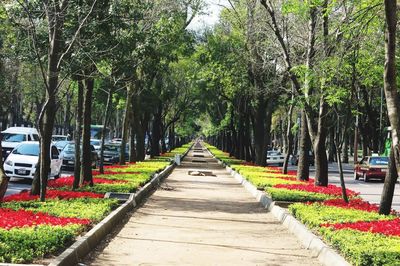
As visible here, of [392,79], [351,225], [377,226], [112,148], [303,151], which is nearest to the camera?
[392,79]

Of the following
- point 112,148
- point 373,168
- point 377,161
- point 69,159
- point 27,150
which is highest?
point 112,148

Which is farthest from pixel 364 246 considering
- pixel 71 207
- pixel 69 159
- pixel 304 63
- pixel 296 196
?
pixel 69 159

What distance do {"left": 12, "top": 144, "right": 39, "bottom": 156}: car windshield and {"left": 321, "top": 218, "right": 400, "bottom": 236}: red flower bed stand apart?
1504 centimetres

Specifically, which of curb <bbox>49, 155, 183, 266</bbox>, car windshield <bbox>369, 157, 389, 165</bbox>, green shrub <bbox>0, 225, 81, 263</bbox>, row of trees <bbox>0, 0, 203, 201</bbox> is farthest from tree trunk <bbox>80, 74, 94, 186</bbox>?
car windshield <bbox>369, 157, 389, 165</bbox>

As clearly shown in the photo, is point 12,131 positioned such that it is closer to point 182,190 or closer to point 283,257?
point 182,190

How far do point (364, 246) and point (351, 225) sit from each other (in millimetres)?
2425

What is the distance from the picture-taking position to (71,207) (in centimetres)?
1239

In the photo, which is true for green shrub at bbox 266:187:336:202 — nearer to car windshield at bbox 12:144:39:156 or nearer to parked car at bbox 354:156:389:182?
car windshield at bbox 12:144:39:156

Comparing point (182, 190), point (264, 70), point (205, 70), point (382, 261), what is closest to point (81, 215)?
point (382, 261)

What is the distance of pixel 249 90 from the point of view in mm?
35375

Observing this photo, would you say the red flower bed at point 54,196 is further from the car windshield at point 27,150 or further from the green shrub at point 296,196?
the car windshield at point 27,150

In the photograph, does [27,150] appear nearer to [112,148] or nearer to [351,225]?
[351,225]

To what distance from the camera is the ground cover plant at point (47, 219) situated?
7766 mm

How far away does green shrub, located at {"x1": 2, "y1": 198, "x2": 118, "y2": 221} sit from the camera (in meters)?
11.4
